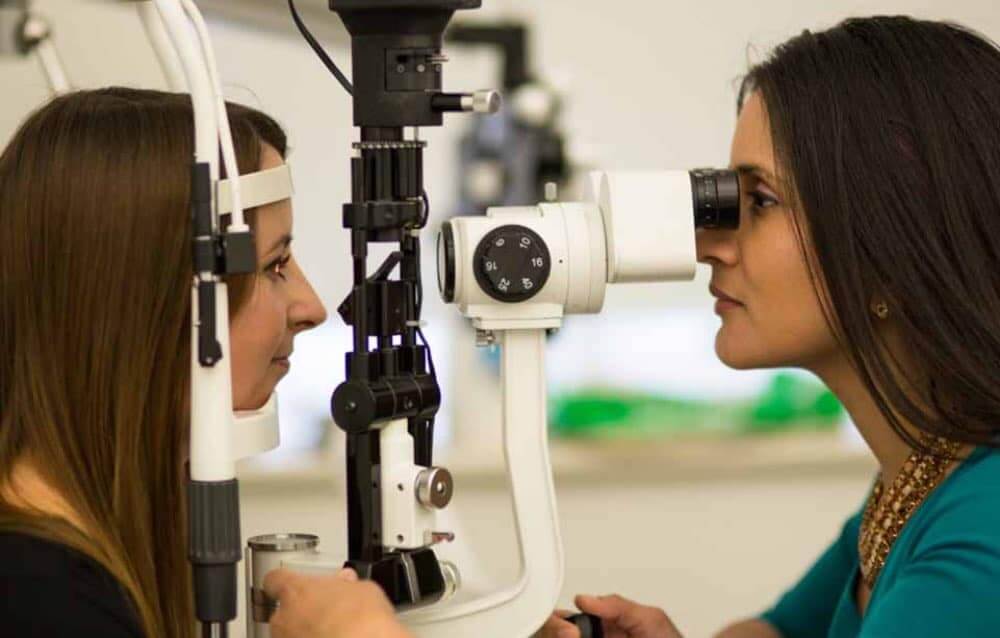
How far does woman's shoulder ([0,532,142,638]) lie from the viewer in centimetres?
120

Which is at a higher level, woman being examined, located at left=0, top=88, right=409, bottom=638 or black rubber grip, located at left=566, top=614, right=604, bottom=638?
woman being examined, located at left=0, top=88, right=409, bottom=638

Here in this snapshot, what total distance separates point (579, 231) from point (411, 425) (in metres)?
0.23

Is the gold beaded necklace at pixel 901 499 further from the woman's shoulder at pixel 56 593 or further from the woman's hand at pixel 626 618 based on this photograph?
the woman's shoulder at pixel 56 593

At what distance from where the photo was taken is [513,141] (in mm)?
2955

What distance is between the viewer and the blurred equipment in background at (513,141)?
2.93 m

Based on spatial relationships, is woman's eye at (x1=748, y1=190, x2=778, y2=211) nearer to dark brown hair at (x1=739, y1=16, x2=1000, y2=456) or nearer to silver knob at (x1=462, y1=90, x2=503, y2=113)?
dark brown hair at (x1=739, y1=16, x2=1000, y2=456)

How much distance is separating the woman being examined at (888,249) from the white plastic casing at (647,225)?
0.10 meters

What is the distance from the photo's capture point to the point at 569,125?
3.26 meters

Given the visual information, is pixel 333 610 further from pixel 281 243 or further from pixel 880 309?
pixel 880 309

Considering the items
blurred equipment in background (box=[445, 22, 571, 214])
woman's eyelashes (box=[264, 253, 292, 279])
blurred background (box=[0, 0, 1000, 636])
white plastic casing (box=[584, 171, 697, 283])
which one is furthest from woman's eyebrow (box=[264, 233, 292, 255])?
blurred background (box=[0, 0, 1000, 636])

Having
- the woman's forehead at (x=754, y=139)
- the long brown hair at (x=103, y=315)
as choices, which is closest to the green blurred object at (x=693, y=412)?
the woman's forehead at (x=754, y=139)

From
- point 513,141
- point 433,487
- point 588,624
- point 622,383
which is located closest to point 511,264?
point 433,487

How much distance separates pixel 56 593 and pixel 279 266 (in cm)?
39

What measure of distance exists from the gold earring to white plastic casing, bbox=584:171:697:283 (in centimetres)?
18
